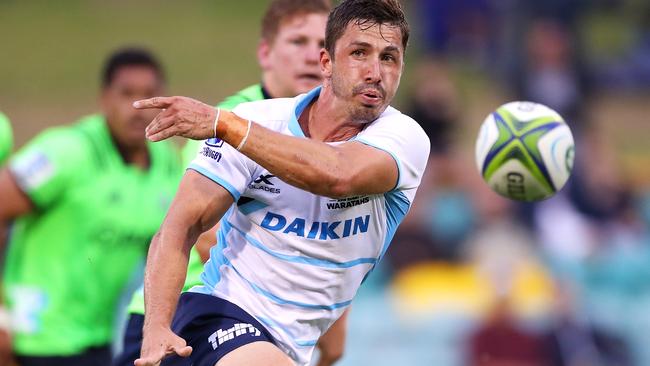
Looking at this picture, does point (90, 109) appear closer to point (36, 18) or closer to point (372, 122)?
point (36, 18)

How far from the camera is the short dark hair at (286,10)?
21.1 feet

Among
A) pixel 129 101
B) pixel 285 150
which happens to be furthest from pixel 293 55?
pixel 285 150

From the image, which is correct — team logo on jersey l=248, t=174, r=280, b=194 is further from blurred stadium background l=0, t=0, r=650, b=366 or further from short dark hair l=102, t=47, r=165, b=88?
blurred stadium background l=0, t=0, r=650, b=366

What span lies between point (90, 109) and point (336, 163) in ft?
45.1

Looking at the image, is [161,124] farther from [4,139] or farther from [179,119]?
[4,139]

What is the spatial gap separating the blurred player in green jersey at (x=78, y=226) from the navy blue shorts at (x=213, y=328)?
8.14ft

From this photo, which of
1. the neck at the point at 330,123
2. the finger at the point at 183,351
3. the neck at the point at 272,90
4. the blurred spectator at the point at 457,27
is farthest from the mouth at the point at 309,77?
the blurred spectator at the point at 457,27

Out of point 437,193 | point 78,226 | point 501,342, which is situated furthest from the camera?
point 437,193

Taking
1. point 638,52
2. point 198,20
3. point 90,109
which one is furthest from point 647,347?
point 198,20

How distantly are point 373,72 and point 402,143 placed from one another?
0.31 meters

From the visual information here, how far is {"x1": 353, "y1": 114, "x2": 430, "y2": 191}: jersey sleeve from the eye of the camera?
4.79 meters

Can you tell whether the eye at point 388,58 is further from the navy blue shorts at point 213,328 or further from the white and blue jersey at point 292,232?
the navy blue shorts at point 213,328

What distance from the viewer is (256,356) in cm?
464

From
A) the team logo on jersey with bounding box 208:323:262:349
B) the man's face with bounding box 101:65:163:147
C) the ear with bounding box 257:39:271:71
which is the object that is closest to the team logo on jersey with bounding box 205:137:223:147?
the team logo on jersey with bounding box 208:323:262:349
